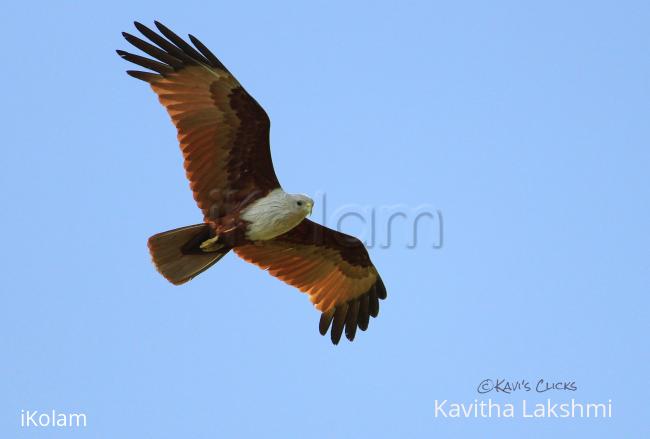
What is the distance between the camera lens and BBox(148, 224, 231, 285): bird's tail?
12633 mm

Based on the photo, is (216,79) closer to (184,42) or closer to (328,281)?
(184,42)

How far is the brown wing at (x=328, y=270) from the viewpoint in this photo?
45.1 feet

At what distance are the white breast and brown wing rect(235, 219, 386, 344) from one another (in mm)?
695

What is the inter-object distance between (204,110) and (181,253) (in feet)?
5.22

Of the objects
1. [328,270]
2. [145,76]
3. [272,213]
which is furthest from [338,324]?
[145,76]

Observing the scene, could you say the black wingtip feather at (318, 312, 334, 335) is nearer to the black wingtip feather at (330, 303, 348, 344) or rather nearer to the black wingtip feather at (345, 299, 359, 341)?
the black wingtip feather at (330, 303, 348, 344)

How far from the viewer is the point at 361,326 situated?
47.1 ft

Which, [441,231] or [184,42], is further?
[441,231]

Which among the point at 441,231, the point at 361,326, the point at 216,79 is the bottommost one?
the point at 361,326

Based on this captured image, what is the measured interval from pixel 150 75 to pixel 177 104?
430 mm

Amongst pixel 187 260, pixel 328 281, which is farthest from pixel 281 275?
pixel 187 260

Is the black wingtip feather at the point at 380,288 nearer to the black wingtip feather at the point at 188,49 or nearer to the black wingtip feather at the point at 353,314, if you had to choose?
the black wingtip feather at the point at 353,314

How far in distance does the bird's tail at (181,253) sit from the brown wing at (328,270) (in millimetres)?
936

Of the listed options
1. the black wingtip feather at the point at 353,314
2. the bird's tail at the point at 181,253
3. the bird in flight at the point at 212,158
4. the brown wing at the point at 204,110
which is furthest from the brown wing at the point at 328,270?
the brown wing at the point at 204,110
